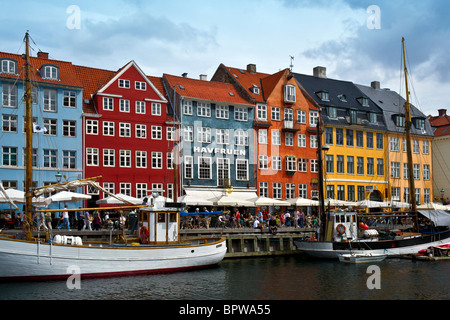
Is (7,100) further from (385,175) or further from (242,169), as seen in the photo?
(385,175)

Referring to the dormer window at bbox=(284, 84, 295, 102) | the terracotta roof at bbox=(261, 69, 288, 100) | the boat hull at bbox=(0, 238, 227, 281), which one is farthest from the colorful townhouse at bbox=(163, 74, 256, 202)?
the boat hull at bbox=(0, 238, 227, 281)

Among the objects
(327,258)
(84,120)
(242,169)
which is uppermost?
(84,120)

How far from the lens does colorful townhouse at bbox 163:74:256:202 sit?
5162cm

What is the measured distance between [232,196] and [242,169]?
29.9 feet

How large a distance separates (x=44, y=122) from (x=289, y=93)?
2522 centimetres

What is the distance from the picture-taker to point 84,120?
4744 centimetres

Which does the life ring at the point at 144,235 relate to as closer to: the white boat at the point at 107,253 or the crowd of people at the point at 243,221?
the white boat at the point at 107,253

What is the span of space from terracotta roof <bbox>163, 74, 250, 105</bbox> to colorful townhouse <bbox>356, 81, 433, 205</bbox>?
20811 mm

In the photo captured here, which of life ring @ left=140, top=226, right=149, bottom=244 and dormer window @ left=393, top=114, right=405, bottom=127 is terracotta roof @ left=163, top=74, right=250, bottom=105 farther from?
life ring @ left=140, top=226, right=149, bottom=244

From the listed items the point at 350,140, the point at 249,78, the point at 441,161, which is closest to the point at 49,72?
the point at 249,78

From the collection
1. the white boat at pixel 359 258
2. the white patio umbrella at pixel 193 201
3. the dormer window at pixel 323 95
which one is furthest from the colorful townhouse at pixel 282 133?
the white boat at pixel 359 258

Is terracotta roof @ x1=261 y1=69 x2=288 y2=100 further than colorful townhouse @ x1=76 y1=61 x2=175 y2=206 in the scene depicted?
Yes
